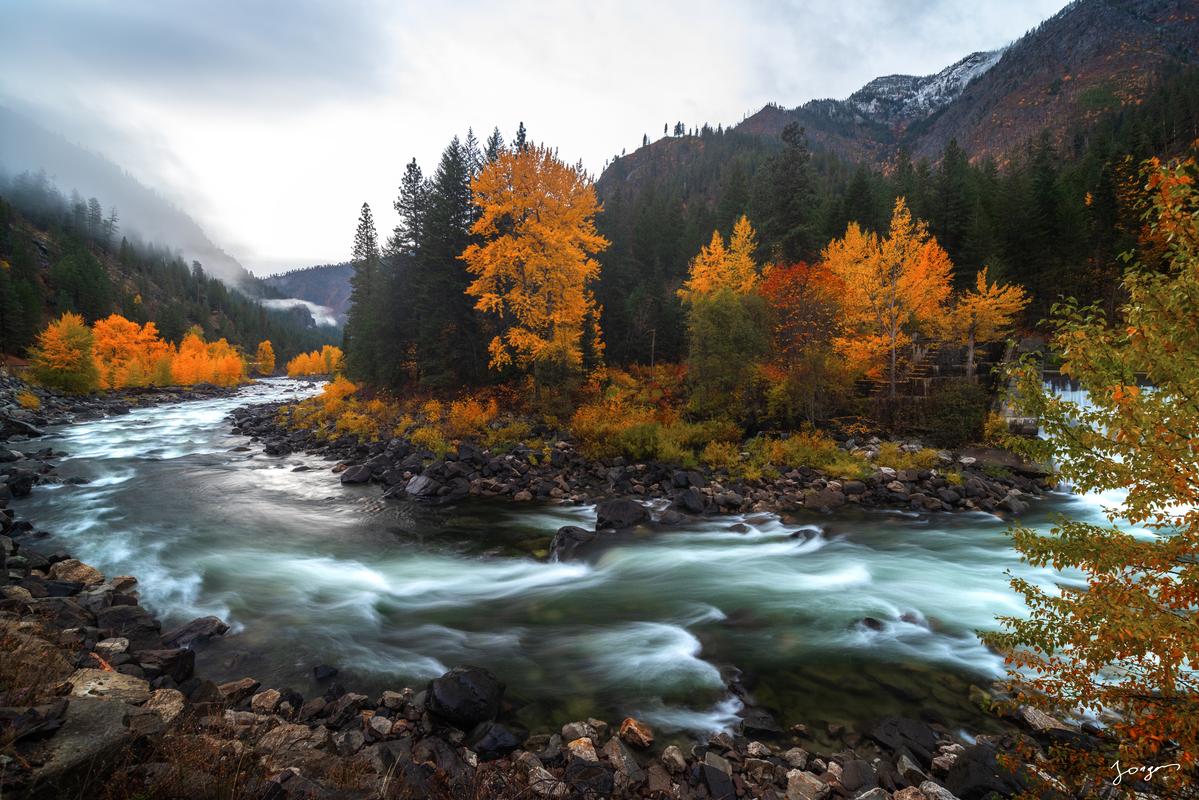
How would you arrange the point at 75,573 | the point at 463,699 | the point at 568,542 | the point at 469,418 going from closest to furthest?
the point at 463,699, the point at 75,573, the point at 568,542, the point at 469,418

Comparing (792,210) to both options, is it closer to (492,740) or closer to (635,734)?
(635,734)

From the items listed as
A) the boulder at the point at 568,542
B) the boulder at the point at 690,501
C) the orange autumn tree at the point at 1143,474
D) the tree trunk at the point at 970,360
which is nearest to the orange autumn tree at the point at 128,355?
the boulder at the point at 568,542

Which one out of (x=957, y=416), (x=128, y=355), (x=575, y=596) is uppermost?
(x=128, y=355)

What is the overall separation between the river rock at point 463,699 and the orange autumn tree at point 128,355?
7981 cm

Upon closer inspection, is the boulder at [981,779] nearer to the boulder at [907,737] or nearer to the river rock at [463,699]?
the boulder at [907,737]

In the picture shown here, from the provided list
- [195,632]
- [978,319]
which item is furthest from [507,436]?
[978,319]

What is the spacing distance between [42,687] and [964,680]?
41.4 ft

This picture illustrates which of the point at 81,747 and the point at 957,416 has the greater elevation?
the point at 957,416

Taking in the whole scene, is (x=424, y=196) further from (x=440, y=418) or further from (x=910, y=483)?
(x=910, y=483)

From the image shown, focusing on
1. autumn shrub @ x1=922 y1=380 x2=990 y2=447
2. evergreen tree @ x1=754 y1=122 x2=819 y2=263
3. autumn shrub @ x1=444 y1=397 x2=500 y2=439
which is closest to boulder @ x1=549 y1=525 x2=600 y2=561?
autumn shrub @ x1=444 y1=397 x2=500 y2=439

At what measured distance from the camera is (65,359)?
51562 mm

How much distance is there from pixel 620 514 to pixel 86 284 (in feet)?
420

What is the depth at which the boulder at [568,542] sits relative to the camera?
45.8ft

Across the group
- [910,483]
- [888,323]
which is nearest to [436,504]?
[910,483]
